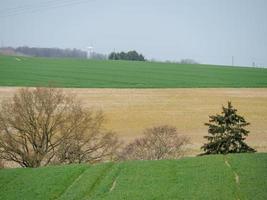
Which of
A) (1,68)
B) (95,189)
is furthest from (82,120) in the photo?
(1,68)

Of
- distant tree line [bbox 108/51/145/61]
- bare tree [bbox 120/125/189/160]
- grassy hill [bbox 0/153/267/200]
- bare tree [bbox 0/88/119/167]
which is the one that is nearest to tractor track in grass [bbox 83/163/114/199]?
grassy hill [bbox 0/153/267/200]

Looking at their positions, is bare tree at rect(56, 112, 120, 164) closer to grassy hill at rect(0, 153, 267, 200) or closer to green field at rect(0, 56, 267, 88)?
grassy hill at rect(0, 153, 267, 200)

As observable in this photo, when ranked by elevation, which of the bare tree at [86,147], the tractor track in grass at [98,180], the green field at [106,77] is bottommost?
the bare tree at [86,147]

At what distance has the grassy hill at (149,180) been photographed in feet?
53.3

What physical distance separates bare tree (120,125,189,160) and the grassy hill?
A: 7382mm

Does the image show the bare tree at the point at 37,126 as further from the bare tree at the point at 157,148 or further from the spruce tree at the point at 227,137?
the spruce tree at the point at 227,137

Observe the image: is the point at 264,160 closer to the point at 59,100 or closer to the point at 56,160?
the point at 56,160

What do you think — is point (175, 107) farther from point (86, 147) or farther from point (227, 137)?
point (227, 137)

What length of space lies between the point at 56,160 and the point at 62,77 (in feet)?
155

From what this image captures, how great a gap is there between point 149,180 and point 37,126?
14011mm

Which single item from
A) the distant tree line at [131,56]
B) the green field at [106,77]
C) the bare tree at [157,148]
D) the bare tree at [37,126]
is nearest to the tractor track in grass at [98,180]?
the bare tree at [157,148]

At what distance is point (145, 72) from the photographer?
293ft

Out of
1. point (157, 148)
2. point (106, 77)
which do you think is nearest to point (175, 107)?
point (157, 148)

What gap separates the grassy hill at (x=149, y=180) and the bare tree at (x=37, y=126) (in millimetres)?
7974
